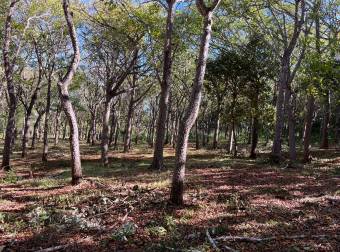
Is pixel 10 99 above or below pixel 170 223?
above

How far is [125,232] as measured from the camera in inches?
369

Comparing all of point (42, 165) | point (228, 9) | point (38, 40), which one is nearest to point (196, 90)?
point (228, 9)

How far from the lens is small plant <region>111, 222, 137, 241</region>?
9.21 metres

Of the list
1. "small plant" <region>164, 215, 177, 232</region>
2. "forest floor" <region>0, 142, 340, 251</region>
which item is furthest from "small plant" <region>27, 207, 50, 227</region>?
"small plant" <region>164, 215, 177, 232</region>

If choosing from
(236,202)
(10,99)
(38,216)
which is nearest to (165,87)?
(10,99)

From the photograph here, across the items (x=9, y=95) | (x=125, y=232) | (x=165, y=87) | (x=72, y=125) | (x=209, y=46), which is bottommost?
(x=125, y=232)

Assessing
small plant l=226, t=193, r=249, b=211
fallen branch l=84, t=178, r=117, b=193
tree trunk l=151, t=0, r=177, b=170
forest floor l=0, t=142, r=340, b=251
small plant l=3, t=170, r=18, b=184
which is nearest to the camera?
forest floor l=0, t=142, r=340, b=251

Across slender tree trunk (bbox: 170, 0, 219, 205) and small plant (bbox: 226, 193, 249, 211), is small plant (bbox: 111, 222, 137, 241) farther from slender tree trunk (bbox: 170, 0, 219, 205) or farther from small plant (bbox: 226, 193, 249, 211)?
small plant (bbox: 226, 193, 249, 211)

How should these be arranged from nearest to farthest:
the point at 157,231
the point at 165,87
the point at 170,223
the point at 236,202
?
the point at 157,231 → the point at 170,223 → the point at 236,202 → the point at 165,87

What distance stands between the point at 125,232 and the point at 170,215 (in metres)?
1.88

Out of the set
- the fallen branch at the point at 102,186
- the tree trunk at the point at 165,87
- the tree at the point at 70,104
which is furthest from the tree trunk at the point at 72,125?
the tree trunk at the point at 165,87

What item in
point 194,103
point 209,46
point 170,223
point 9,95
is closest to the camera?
point 170,223

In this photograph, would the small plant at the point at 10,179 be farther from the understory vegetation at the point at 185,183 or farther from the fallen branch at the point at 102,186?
the fallen branch at the point at 102,186

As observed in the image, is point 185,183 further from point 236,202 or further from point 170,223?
point 170,223
